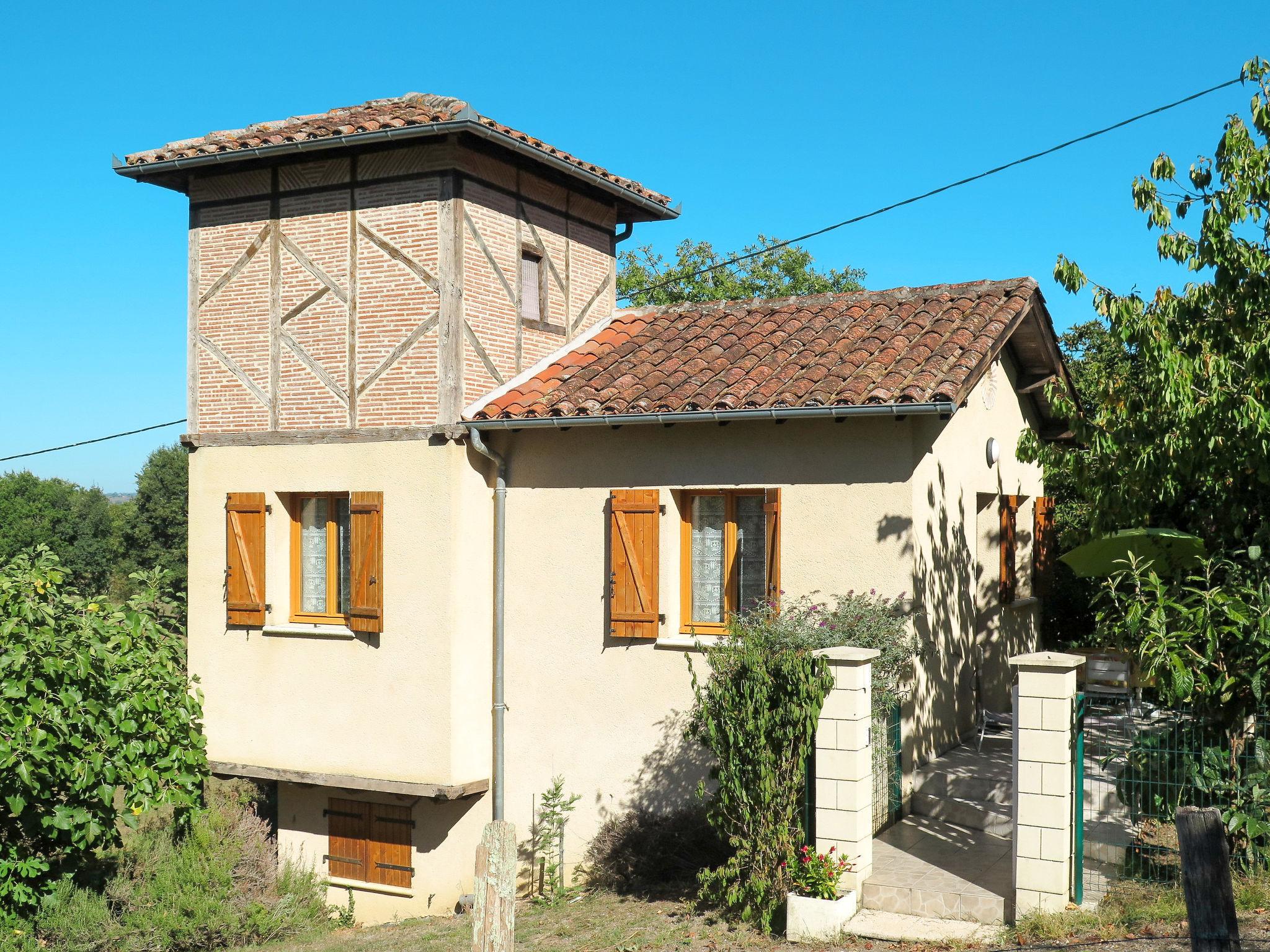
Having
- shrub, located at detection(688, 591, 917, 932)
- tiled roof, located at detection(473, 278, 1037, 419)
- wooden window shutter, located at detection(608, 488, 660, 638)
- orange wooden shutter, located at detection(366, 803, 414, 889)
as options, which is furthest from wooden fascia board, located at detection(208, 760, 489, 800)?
tiled roof, located at detection(473, 278, 1037, 419)

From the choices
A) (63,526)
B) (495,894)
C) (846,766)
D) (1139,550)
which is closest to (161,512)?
(63,526)

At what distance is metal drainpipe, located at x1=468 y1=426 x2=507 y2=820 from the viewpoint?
444 inches

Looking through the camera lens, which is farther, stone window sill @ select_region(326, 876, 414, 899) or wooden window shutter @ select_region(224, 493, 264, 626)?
wooden window shutter @ select_region(224, 493, 264, 626)

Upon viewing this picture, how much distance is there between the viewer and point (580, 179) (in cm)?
1259

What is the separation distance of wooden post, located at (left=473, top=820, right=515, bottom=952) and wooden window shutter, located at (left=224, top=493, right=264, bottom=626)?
300 inches

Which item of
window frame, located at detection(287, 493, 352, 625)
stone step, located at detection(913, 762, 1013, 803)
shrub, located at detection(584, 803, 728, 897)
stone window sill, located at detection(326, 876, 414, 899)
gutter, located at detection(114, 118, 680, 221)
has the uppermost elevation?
gutter, located at detection(114, 118, 680, 221)

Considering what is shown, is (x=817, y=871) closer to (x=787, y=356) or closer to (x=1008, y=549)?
(x=787, y=356)

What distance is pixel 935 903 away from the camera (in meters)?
7.80

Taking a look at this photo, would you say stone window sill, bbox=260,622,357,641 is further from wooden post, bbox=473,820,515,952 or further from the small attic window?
wooden post, bbox=473,820,515,952

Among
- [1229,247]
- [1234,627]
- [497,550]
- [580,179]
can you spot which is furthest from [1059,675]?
[580,179]

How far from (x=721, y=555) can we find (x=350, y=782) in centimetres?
425

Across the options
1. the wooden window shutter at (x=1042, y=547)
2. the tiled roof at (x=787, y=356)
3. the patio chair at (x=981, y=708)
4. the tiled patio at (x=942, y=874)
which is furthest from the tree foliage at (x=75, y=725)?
the wooden window shutter at (x=1042, y=547)

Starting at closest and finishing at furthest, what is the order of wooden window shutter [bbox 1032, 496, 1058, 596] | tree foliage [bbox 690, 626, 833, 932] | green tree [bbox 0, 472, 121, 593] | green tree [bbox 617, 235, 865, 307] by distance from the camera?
tree foliage [bbox 690, 626, 833, 932] < wooden window shutter [bbox 1032, 496, 1058, 596] < green tree [bbox 617, 235, 865, 307] < green tree [bbox 0, 472, 121, 593]

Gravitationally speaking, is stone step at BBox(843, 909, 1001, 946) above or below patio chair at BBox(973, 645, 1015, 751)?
below
